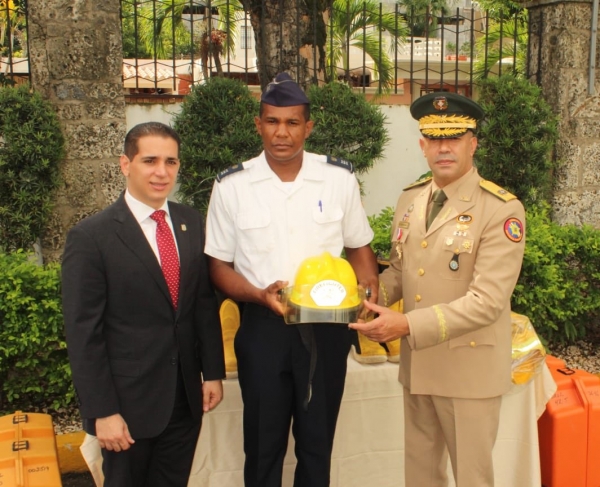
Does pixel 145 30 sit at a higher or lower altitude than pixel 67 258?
higher

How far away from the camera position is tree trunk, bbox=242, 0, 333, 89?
5.55m

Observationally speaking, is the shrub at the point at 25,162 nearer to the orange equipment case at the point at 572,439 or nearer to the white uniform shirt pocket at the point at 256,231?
the white uniform shirt pocket at the point at 256,231

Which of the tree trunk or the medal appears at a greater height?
the tree trunk

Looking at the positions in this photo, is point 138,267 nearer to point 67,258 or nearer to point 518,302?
point 67,258

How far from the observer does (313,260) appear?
7.97 ft

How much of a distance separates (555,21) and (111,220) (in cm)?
493

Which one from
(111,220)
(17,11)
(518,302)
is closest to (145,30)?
(17,11)

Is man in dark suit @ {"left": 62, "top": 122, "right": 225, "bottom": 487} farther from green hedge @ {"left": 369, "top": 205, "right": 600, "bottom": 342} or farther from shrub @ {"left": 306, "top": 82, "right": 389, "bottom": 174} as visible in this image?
shrub @ {"left": 306, "top": 82, "right": 389, "bottom": 174}

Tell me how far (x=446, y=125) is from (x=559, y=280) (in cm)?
270


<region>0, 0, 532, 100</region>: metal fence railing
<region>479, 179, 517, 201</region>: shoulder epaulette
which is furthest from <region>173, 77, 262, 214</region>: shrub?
<region>479, 179, 517, 201</region>: shoulder epaulette

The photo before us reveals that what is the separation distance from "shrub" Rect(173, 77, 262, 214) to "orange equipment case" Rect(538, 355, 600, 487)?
9.24ft

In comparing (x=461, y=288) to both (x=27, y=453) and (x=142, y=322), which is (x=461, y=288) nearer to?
(x=142, y=322)

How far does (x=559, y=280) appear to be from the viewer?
15.8ft

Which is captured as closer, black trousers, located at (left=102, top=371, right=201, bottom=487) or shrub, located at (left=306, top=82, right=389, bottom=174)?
black trousers, located at (left=102, top=371, right=201, bottom=487)
